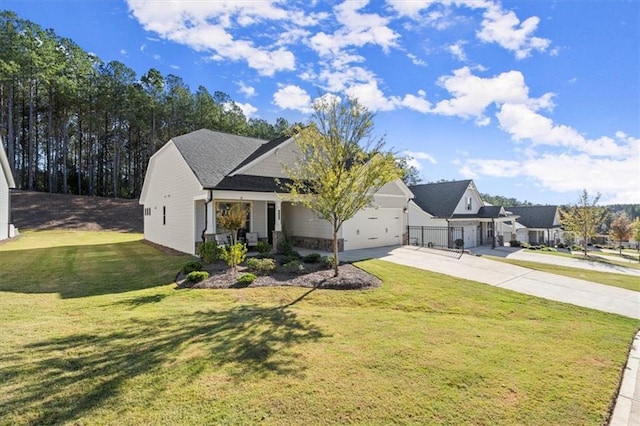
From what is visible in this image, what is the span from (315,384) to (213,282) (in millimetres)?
6208

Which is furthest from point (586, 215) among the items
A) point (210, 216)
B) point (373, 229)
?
point (210, 216)

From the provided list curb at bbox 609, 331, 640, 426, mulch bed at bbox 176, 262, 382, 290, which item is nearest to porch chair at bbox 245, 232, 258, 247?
mulch bed at bbox 176, 262, 382, 290

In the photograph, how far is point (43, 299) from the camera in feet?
25.5

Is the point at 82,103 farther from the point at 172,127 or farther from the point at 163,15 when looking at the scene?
the point at 163,15

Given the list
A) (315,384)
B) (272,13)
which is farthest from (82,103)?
(315,384)

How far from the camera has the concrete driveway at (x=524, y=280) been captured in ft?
30.4

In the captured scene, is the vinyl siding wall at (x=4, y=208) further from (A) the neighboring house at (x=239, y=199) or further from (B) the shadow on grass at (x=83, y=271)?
(A) the neighboring house at (x=239, y=199)

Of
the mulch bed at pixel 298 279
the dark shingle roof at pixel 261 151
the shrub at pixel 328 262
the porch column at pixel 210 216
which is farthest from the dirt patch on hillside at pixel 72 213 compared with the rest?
the shrub at pixel 328 262

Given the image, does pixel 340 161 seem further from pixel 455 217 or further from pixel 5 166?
pixel 5 166

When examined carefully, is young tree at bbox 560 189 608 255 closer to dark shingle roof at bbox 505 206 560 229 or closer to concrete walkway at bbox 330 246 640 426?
dark shingle roof at bbox 505 206 560 229

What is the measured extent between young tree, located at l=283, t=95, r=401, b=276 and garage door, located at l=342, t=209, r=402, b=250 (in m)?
6.67

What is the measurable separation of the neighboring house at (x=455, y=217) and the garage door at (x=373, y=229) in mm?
6495

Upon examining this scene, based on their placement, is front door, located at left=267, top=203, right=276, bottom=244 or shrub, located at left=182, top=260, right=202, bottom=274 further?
front door, located at left=267, top=203, right=276, bottom=244

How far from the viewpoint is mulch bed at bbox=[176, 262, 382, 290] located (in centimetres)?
942
